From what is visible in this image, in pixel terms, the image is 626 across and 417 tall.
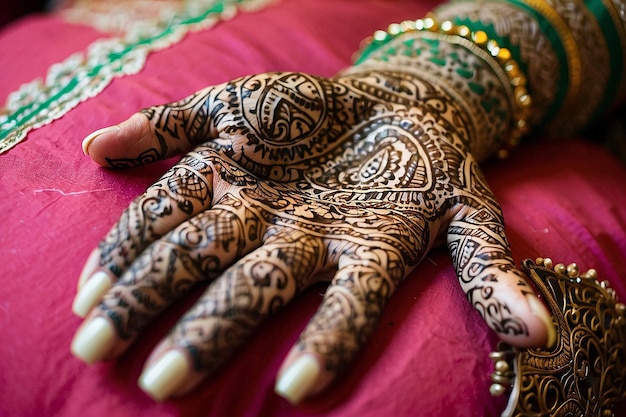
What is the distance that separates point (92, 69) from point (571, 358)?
742 millimetres

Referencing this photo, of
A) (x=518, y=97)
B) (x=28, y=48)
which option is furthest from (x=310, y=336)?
(x=28, y=48)

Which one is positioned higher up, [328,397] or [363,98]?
[363,98]

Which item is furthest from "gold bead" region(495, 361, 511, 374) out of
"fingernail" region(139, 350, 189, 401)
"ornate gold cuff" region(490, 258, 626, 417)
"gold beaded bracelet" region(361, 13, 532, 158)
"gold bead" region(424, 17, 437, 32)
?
"gold bead" region(424, 17, 437, 32)

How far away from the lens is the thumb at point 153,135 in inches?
21.7

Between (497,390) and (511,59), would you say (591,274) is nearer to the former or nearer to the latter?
(497,390)

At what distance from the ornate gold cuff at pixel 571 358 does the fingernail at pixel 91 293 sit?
1.13 ft

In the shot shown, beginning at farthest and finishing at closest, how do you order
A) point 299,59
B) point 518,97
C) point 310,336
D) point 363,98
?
point 299,59, point 518,97, point 363,98, point 310,336

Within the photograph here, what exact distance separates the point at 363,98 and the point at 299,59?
0.27m

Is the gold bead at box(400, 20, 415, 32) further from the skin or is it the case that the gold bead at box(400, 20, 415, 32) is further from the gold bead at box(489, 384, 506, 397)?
the gold bead at box(489, 384, 506, 397)

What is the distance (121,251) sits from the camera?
1.54ft

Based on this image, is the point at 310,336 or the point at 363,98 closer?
the point at 310,336

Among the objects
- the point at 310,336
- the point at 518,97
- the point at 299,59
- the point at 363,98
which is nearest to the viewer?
the point at 310,336

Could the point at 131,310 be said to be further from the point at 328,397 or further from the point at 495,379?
the point at 495,379

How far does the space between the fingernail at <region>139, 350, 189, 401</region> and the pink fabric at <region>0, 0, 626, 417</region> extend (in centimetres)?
3
